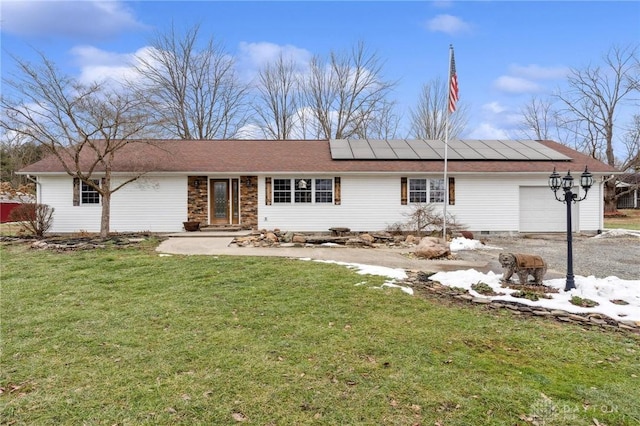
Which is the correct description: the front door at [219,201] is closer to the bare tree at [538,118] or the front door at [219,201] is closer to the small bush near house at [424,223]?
the small bush near house at [424,223]

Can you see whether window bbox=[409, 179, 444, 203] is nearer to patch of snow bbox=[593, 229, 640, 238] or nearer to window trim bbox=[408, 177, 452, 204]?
window trim bbox=[408, 177, 452, 204]

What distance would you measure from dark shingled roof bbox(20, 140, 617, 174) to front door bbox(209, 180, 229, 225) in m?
0.73

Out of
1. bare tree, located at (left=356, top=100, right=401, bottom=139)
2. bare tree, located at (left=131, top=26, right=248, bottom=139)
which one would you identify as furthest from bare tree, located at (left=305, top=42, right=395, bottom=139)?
bare tree, located at (left=131, top=26, right=248, bottom=139)

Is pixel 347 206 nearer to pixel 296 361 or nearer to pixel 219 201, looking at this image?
pixel 219 201

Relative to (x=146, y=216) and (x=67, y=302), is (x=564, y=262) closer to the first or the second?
(x=67, y=302)

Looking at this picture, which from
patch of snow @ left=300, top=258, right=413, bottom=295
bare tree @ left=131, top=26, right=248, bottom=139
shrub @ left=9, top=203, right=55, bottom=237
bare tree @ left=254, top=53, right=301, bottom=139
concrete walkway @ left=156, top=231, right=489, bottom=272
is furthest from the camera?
bare tree @ left=254, top=53, right=301, bottom=139

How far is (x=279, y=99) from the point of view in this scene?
27.1m

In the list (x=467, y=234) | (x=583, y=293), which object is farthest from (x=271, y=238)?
(x=583, y=293)

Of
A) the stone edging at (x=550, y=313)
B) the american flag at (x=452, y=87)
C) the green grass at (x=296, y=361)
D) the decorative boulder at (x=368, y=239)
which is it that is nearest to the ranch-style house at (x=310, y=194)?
the decorative boulder at (x=368, y=239)

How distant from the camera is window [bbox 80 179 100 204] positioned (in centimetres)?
1340

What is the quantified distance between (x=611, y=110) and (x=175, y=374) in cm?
3454

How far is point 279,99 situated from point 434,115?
11834 millimetres

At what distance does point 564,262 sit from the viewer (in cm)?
824

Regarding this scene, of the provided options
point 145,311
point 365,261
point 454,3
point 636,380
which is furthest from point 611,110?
point 145,311
